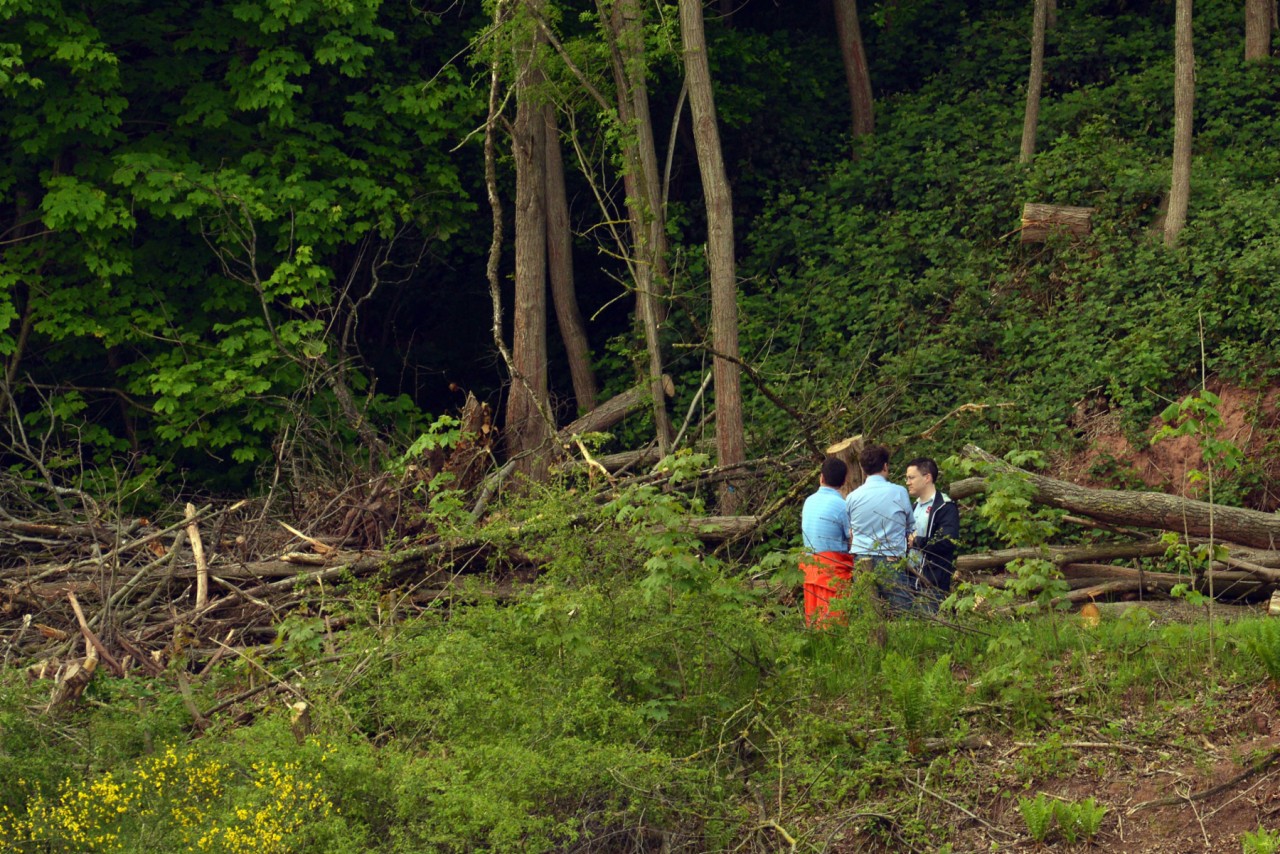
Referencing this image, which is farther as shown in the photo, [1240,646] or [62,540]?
[62,540]

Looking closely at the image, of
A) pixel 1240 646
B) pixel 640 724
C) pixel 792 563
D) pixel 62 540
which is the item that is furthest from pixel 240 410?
pixel 1240 646

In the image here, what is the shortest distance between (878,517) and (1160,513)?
221cm

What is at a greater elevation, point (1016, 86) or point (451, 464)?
point (1016, 86)

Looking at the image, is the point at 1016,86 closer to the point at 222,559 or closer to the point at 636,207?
the point at 636,207

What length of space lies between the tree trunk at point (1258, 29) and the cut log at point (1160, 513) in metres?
9.89

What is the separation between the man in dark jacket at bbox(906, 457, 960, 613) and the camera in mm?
10016

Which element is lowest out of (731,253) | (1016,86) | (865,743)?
(865,743)

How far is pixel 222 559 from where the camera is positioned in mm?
12031

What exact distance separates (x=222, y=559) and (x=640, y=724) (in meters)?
5.56

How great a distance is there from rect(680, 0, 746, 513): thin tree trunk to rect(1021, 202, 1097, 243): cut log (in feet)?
13.2

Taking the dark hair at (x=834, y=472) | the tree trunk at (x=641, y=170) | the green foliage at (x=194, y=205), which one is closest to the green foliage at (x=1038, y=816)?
the dark hair at (x=834, y=472)

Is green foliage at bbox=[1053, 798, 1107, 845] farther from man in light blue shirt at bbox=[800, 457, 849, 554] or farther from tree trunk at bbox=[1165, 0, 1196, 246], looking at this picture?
tree trunk at bbox=[1165, 0, 1196, 246]

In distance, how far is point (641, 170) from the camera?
16578mm

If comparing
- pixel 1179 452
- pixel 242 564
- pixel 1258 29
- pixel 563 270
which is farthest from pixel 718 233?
pixel 1258 29
